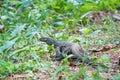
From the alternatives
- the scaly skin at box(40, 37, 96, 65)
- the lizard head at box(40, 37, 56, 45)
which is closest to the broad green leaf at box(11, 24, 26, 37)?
the lizard head at box(40, 37, 56, 45)

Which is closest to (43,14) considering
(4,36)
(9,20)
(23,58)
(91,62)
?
(9,20)

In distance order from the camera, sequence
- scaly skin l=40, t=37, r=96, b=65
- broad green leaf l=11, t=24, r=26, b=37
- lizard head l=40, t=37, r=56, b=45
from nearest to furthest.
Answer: scaly skin l=40, t=37, r=96, b=65, lizard head l=40, t=37, r=56, b=45, broad green leaf l=11, t=24, r=26, b=37

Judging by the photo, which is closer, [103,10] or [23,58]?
[23,58]

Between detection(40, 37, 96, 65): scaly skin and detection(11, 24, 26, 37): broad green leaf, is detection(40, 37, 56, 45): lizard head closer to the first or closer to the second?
detection(40, 37, 96, 65): scaly skin

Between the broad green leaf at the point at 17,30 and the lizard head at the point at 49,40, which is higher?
the broad green leaf at the point at 17,30

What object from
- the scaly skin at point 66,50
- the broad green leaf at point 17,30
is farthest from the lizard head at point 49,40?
the broad green leaf at point 17,30

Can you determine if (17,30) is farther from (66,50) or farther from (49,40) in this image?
(66,50)

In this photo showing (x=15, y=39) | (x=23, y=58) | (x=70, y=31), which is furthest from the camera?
(x=70, y=31)

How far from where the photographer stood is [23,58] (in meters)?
4.36

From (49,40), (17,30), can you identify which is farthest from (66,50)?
(17,30)

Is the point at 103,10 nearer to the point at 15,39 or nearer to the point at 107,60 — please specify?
the point at 15,39

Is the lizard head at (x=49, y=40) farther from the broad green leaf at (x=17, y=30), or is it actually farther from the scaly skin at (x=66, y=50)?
the broad green leaf at (x=17, y=30)

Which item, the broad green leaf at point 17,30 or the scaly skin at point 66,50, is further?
the broad green leaf at point 17,30

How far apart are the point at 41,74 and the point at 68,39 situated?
121 cm
